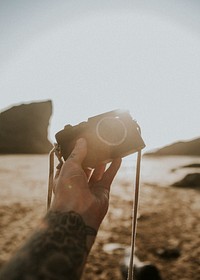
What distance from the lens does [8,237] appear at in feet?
12.5

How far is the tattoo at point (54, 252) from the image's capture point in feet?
2.73

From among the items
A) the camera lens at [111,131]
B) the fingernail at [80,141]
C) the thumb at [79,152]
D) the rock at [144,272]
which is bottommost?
the rock at [144,272]

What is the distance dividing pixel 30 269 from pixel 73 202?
1.29 feet

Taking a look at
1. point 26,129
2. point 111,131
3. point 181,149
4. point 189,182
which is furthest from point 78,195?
point 26,129

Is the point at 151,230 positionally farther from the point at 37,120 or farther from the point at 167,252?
the point at 37,120

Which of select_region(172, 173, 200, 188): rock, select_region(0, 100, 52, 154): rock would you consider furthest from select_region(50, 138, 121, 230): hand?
select_region(0, 100, 52, 154): rock

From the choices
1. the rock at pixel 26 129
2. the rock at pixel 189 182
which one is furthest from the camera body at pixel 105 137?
the rock at pixel 26 129

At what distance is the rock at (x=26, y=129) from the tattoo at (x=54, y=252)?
18.1 m

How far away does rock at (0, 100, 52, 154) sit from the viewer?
18.9 m

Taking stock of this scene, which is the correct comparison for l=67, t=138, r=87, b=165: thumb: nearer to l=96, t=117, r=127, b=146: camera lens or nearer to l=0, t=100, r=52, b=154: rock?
l=96, t=117, r=127, b=146: camera lens

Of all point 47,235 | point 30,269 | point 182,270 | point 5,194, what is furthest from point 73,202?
point 5,194

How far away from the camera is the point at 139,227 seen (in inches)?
172

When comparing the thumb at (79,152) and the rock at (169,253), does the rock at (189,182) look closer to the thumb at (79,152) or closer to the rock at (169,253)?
the rock at (169,253)

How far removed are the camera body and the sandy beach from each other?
1.56 metres
